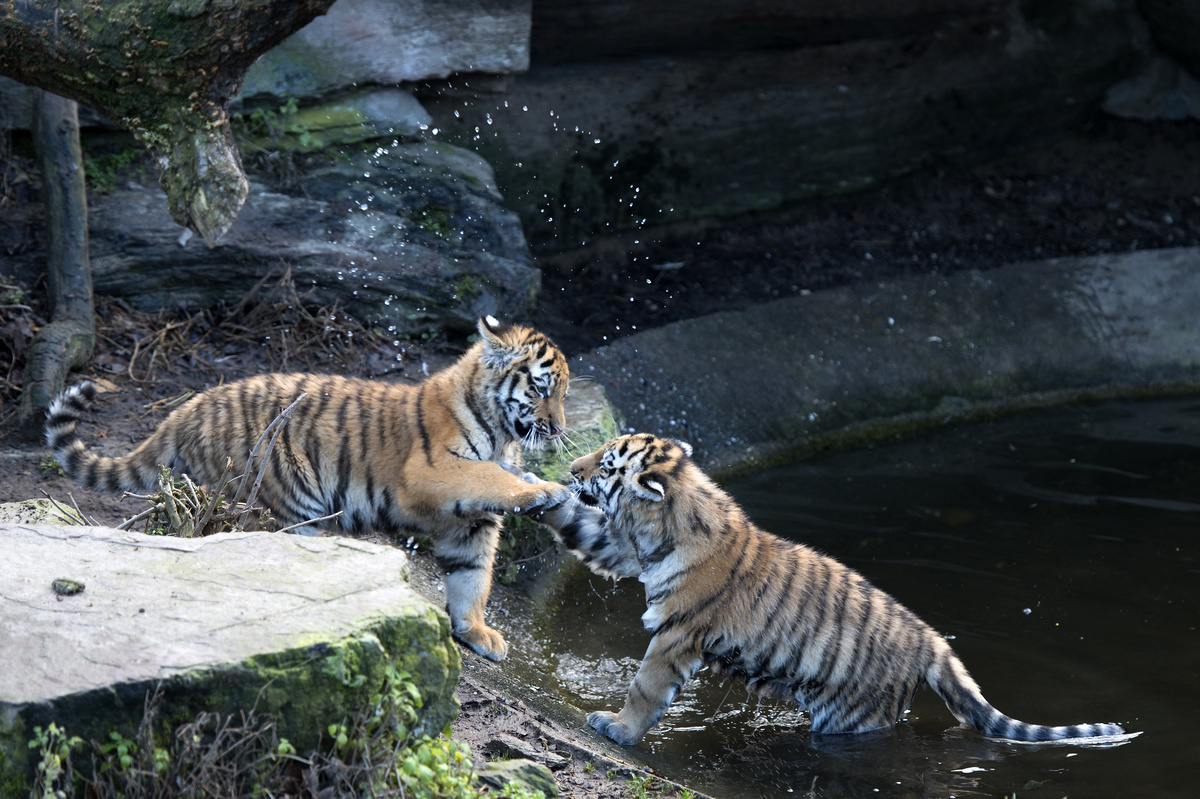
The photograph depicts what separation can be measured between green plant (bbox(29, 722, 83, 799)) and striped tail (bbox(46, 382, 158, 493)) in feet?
6.24

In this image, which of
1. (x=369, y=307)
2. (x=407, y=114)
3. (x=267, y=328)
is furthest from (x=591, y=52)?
(x=267, y=328)

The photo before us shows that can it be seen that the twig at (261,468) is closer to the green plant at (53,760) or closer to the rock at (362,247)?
the green plant at (53,760)

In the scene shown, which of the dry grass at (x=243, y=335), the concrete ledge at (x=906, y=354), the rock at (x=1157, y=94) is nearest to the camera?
the dry grass at (x=243, y=335)

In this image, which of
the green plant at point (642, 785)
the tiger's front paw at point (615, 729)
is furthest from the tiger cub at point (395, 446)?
the green plant at point (642, 785)

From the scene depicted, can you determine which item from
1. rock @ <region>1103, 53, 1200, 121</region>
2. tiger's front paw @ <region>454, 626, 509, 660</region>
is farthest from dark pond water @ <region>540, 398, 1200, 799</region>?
rock @ <region>1103, 53, 1200, 121</region>

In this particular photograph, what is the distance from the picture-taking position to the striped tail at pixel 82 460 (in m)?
3.94

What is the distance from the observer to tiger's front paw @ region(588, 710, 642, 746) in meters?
3.73

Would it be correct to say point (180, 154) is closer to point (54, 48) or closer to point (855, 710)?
point (54, 48)

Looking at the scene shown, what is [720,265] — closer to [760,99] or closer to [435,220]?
[760,99]

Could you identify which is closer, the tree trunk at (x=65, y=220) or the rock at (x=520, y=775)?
the rock at (x=520, y=775)

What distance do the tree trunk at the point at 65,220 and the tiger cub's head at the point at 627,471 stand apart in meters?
2.76

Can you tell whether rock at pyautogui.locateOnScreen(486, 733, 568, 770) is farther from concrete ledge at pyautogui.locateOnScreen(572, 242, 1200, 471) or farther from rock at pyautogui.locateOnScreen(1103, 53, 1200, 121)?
rock at pyautogui.locateOnScreen(1103, 53, 1200, 121)

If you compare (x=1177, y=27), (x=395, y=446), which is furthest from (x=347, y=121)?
(x=1177, y=27)

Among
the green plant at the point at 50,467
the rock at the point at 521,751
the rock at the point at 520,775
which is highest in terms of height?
the green plant at the point at 50,467
